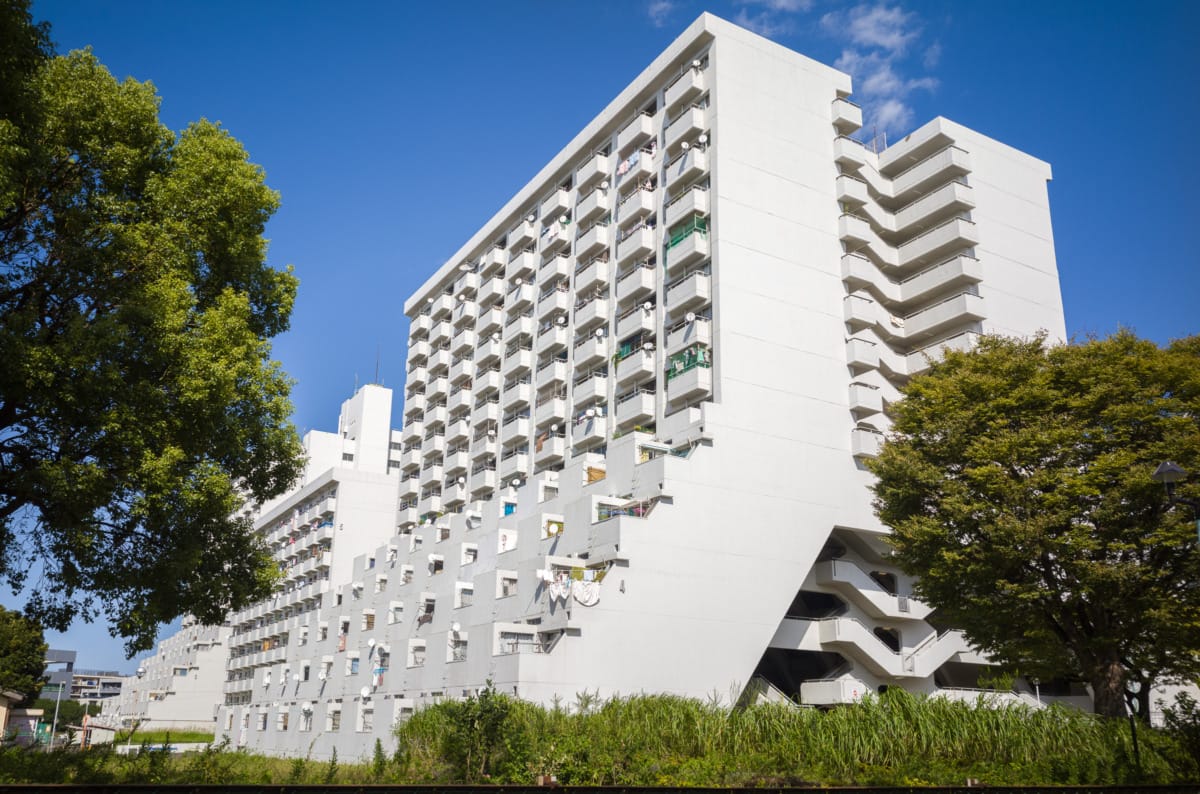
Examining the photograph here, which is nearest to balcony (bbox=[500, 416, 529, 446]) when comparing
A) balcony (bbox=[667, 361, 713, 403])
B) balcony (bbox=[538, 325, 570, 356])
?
balcony (bbox=[538, 325, 570, 356])

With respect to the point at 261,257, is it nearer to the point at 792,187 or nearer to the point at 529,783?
the point at 529,783

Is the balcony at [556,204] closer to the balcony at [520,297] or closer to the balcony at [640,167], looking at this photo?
the balcony at [520,297]

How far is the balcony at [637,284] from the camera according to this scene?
1987 inches

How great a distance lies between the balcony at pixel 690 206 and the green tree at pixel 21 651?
47.8 meters

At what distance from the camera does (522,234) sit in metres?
Answer: 64.5

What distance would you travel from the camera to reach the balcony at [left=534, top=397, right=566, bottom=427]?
55.8 m

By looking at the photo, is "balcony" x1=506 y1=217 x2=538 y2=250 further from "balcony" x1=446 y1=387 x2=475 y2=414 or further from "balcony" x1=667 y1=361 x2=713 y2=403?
"balcony" x1=667 y1=361 x2=713 y2=403

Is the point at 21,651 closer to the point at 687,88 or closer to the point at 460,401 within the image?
the point at 460,401

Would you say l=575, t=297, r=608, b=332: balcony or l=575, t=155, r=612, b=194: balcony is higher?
l=575, t=155, r=612, b=194: balcony

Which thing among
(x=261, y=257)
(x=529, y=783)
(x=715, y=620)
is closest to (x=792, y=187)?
(x=715, y=620)

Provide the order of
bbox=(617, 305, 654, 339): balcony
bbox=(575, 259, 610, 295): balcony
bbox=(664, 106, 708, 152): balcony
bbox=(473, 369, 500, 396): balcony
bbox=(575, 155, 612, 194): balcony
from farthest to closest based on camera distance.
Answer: bbox=(473, 369, 500, 396): balcony → bbox=(575, 155, 612, 194): balcony → bbox=(575, 259, 610, 295): balcony → bbox=(617, 305, 654, 339): balcony → bbox=(664, 106, 708, 152): balcony

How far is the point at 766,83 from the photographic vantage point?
50.7m

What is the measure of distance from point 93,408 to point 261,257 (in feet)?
19.1

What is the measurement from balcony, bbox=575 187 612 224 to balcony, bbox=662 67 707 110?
22.8ft
